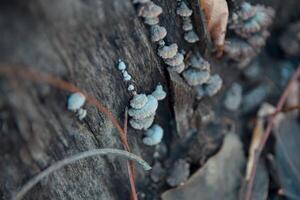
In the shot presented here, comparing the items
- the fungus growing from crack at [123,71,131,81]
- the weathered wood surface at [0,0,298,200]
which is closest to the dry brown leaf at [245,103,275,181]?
the weathered wood surface at [0,0,298,200]

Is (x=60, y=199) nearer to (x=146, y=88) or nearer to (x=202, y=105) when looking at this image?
(x=146, y=88)

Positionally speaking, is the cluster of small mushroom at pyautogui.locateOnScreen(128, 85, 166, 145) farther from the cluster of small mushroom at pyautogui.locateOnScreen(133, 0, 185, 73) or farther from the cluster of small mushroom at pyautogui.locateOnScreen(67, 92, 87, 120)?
the cluster of small mushroom at pyautogui.locateOnScreen(67, 92, 87, 120)

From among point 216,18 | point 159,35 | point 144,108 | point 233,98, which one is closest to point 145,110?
point 144,108

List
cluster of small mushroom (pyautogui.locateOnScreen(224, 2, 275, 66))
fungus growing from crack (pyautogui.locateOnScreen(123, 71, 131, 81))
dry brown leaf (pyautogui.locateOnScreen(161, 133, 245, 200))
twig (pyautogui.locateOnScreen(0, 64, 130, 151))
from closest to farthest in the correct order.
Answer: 1. twig (pyautogui.locateOnScreen(0, 64, 130, 151))
2. fungus growing from crack (pyautogui.locateOnScreen(123, 71, 131, 81))
3. cluster of small mushroom (pyautogui.locateOnScreen(224, 2, 275, 66))
4. dry brown leaf (pyautogui.locateOnScreen(161, 133, 245, 200))

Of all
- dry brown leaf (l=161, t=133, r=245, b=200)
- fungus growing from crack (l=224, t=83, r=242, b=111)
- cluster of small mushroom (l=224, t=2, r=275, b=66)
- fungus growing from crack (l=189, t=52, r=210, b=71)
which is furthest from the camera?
fungus growing from crack (l=224, t=83, r=242, b=111)

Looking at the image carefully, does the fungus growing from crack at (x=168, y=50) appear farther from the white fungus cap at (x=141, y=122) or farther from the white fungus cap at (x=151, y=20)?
the white fungus cap at (x=141, y=122)

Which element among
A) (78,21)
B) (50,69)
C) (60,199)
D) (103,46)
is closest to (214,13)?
(103,46)
